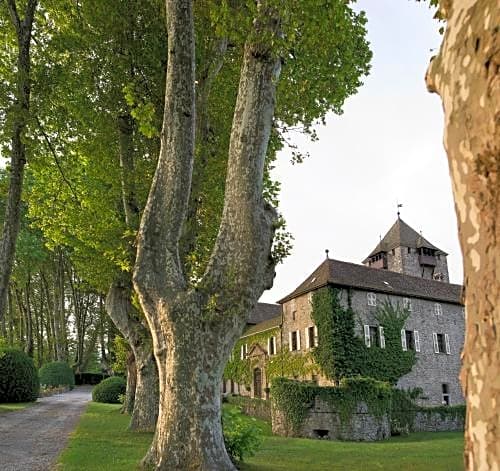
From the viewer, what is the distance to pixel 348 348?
29.3 m

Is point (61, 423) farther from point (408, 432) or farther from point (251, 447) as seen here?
point (408, 432)

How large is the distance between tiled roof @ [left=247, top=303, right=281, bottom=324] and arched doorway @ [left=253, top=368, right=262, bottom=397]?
9.75 meters

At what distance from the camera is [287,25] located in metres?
8.15

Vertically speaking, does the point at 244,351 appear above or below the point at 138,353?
above

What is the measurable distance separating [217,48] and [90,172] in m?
6.87

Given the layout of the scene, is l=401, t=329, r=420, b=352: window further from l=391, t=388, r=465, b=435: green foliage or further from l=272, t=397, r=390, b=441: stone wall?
l=272, t=397, r=390, b=441: stone wall

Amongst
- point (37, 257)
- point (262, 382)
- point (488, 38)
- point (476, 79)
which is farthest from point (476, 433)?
point (262, 382)

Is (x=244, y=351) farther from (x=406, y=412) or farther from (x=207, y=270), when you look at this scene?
(x=207, y=270)

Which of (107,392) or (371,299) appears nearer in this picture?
(107,392)

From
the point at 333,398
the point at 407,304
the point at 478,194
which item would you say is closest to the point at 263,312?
the point at 407,304

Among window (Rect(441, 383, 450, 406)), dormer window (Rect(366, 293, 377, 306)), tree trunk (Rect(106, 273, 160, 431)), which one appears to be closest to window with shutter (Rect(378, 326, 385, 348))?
dormer window (Rect(366, 293, 377, 306))

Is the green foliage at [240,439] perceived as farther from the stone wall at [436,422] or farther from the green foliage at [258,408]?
the stone wall at [436,422]

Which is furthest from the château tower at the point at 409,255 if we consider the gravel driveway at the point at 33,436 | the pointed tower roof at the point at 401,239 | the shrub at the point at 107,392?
the gravel driveway at the point at 33,436

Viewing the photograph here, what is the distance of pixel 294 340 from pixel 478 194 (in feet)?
106
